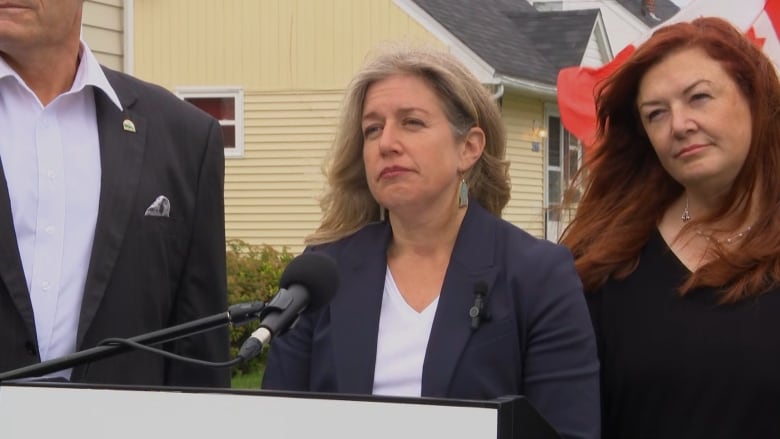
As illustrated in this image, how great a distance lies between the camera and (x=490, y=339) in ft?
9.46

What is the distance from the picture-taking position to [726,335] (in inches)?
122

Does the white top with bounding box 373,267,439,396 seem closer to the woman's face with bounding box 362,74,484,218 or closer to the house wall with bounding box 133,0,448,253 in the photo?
the woman's face with bounding box 362,74,484,218

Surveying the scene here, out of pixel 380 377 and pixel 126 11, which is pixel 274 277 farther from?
pixel 380 377

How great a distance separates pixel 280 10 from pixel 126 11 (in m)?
9.64

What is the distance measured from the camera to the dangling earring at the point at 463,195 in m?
3.16

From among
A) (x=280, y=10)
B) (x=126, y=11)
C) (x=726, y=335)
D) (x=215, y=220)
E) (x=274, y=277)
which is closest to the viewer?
(x=726, y=335)

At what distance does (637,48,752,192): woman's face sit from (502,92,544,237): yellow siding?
618 inches

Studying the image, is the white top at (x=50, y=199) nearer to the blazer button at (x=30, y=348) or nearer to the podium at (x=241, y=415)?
the blazer button at (x=30, y=348)

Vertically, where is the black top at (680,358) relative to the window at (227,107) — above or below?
below

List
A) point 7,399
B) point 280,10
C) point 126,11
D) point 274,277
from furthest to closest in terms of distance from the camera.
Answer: point 280,10
point 274,277
point 126,11
point 7,399

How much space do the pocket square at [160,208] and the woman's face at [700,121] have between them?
4.43 ft

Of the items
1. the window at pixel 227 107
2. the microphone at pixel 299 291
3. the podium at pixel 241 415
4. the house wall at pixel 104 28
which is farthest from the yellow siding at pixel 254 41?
the podium at pixel 241 415

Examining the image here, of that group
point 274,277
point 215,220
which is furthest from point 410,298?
point 274,277

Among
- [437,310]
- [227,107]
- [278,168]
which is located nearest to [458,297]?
[437,310]
